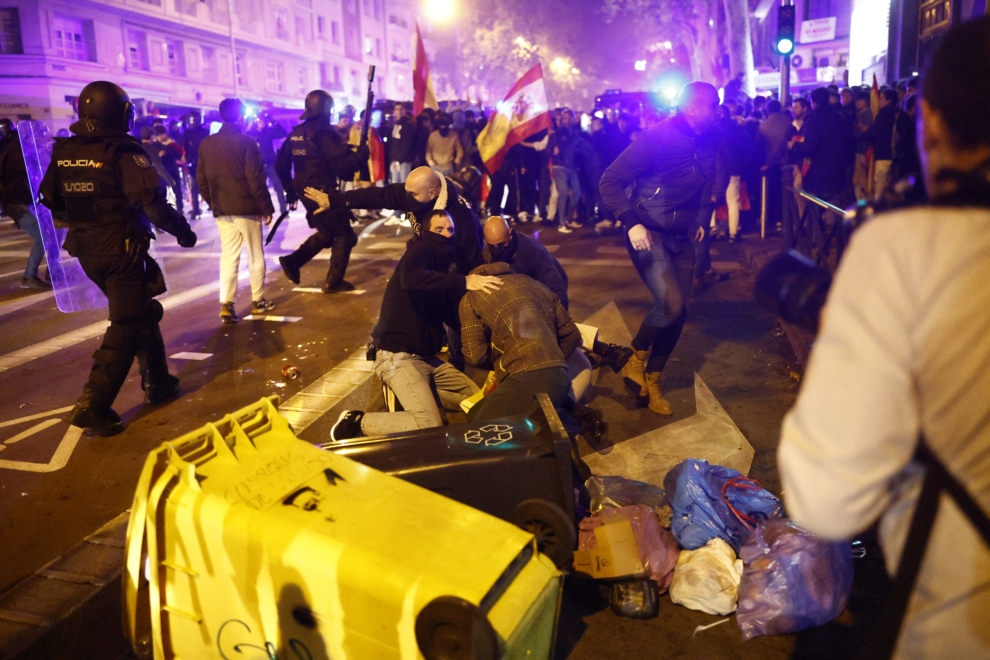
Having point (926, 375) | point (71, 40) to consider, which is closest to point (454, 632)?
point (926, 375)

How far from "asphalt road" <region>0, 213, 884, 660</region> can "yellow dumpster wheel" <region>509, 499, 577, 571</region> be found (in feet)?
1.52

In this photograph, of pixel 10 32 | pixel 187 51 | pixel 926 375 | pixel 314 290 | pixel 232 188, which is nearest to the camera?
pixel 926 375

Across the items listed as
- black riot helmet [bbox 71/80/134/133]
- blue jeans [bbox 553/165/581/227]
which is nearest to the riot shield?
black riot helmet [bbox 71/80/134/133]

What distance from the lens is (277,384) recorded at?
5.79m

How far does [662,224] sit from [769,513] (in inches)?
96.2

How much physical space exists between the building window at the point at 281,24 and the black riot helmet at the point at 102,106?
51.1 meters

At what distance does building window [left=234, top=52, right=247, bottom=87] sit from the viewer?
151ft

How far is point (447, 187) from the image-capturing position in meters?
5.67

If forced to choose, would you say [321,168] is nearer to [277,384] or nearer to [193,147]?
[277,384]

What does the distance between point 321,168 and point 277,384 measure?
3.86 meters

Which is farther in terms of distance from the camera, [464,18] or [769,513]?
[464,18]

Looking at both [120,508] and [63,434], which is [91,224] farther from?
[120,508]

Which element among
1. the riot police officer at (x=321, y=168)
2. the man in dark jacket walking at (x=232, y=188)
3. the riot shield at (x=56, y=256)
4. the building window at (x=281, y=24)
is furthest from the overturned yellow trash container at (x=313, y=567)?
the building window at (x=281, y=24)

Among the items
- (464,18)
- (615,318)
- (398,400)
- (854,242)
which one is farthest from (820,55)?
(464,18)
